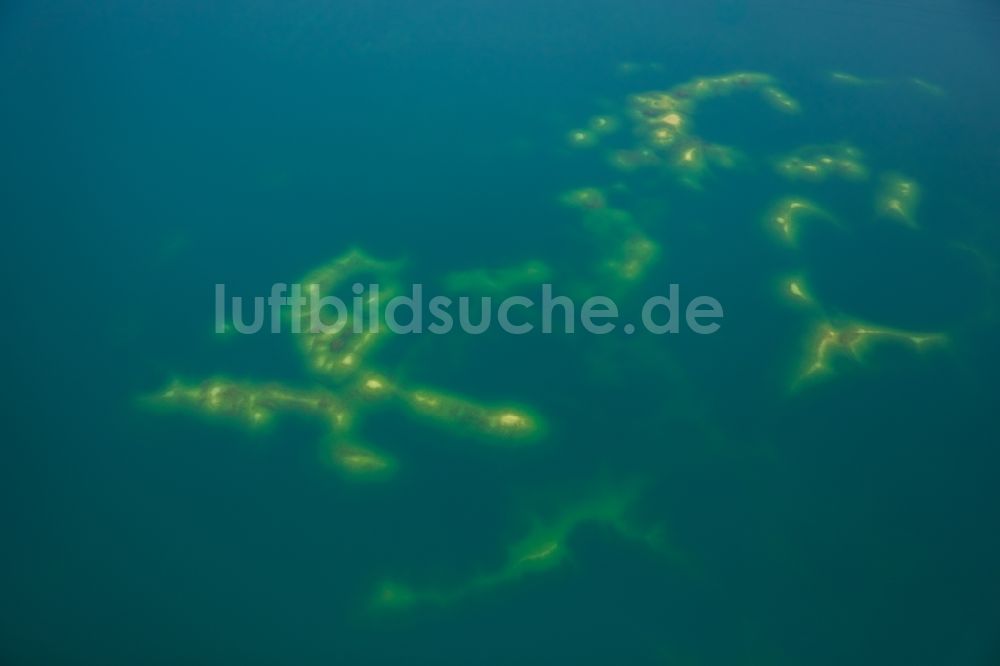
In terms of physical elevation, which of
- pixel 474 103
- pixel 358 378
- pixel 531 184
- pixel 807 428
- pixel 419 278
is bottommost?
pixel 807 428

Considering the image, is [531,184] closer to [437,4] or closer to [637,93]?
[637,93]

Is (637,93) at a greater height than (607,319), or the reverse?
(637,93)

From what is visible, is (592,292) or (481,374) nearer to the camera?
(481,374)

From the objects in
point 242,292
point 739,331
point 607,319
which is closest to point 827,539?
point 739,331

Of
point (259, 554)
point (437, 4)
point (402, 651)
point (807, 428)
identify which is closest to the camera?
point (402, 651)

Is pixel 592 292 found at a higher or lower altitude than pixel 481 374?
higher

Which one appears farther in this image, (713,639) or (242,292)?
(242,292)

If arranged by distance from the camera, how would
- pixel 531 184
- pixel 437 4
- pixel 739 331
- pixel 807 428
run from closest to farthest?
pixel 807 428 < pixel 739 331 < pixel 531 184 < pixel 437 4
